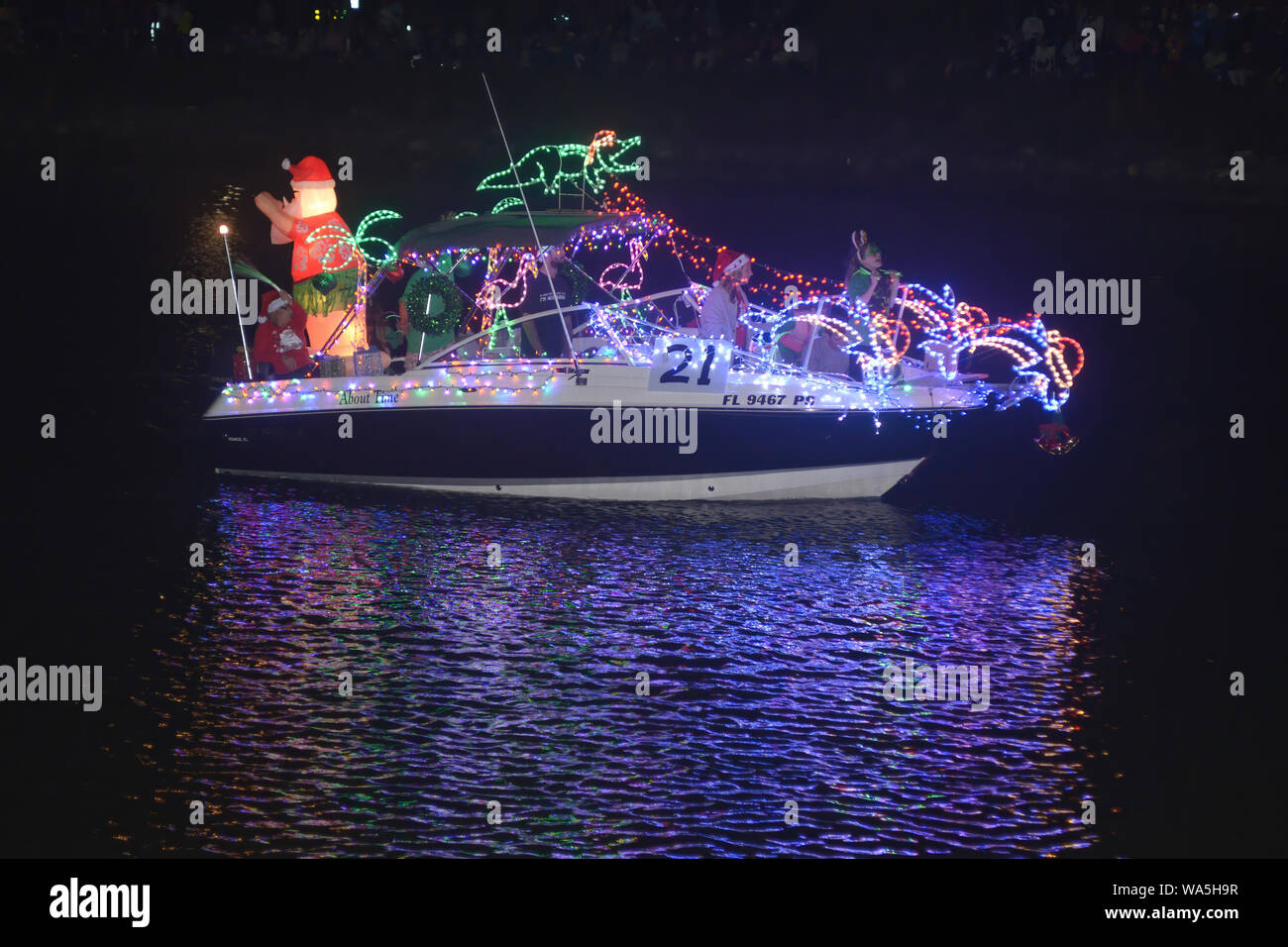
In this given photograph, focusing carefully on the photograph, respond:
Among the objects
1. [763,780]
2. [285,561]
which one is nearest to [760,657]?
[763,780]

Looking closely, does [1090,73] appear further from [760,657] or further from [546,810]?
[546,810]

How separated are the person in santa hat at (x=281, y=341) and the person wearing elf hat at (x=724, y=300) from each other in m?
4.66

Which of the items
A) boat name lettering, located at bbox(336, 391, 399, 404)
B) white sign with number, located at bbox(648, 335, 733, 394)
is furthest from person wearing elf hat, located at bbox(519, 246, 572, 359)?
boat name lettering, located at bbox(336, 391, 399, 404)

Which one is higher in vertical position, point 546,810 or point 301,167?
point 301,167

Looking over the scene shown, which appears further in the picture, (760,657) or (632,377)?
(632,377)

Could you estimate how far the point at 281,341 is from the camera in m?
18.1

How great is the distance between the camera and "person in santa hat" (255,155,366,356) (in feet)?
58.8

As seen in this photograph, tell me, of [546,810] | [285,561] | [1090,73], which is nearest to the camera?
[546,810]

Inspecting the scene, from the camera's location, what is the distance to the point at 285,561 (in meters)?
14.6

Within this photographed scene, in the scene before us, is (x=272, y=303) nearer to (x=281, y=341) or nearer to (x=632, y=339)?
(x=281, y=341)

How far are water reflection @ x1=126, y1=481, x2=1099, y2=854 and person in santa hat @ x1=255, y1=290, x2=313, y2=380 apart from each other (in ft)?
7.39

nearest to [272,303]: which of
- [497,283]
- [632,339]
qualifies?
[497,283]

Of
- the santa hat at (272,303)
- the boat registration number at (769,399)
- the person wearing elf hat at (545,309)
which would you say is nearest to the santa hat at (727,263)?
the boat registration number at (769,399)
